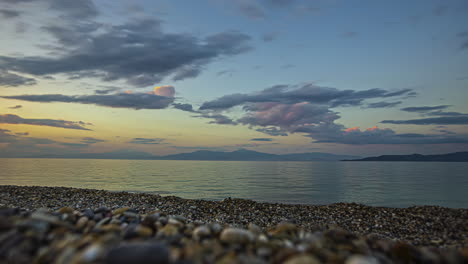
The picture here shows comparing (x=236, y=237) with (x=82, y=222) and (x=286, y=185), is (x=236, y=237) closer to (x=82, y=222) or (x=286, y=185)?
(x=82, y=222)

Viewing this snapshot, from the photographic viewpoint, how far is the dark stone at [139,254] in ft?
11.3

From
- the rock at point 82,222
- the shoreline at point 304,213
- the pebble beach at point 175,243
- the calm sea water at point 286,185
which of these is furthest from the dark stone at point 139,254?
the calm sea water at point 286,185

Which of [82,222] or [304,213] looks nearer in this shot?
[82,222]

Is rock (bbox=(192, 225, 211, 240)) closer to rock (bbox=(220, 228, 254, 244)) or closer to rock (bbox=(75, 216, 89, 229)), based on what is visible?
rock (bbox=(220, 228, 254, 244))

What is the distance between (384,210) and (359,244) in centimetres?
1332

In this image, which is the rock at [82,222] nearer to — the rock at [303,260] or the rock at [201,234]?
the rock at [201,234]

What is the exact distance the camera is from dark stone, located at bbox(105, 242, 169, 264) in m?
3.44

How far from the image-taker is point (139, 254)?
11.6 feet

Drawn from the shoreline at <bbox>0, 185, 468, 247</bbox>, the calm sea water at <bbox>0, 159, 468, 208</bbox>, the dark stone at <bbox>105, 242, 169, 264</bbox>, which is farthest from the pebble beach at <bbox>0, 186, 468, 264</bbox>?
the calm sea water at <bbox>0, 159, 468, 208</bbox>

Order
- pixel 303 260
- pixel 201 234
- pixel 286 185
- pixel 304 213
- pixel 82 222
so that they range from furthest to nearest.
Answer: pixel 286 185 < pixel 304 213 < pixel 82 222 < pixel 201 234 < pixel 303 260

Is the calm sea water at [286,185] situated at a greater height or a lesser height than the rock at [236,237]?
lesser

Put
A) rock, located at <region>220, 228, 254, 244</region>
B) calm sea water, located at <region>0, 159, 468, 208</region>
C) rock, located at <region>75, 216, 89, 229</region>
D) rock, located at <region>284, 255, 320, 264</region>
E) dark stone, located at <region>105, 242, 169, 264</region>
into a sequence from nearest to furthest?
1. dark stone, located at <region>105, 242, 169, 264</region>
2. rock, located at <region>284, 255, 320, 264</region>
3. rock, located at <region>220, 228, 254, 244</region>
4. rock, located at <region>75, 216, 89, 229</region>
5. calm sea water, located at <region>0, 159, 468, 208</region>

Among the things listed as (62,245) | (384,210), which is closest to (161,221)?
(62,245)

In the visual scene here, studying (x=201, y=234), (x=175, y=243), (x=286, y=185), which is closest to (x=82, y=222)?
(x=175, y=243)
